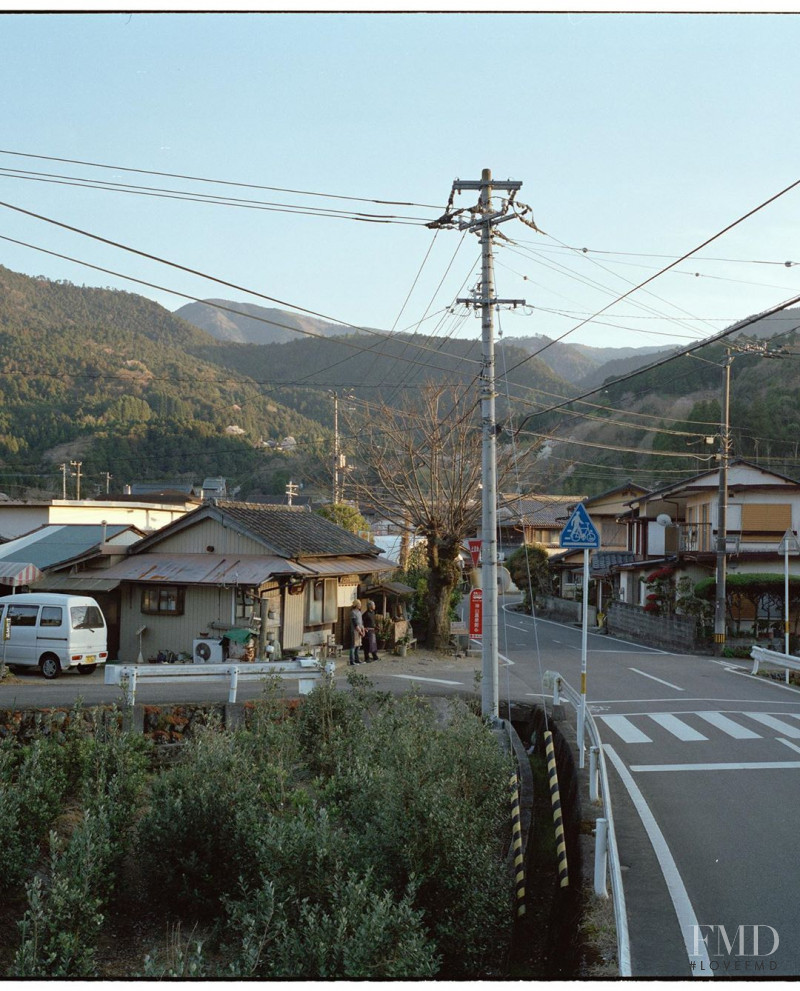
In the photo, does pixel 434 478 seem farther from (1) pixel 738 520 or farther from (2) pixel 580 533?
(1) pixel 738 520

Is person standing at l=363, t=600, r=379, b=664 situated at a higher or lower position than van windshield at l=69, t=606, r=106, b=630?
lower

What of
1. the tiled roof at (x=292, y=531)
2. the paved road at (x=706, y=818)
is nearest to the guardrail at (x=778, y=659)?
the paved road at (x=706, y=818)

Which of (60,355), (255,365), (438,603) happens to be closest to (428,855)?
(438,603)

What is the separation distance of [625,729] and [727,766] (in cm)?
309

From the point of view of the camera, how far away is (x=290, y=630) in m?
24.7

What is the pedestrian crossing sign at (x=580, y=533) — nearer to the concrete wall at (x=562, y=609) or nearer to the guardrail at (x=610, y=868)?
the guardrail at (x=610, y=868)

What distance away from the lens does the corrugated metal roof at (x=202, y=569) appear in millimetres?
23156

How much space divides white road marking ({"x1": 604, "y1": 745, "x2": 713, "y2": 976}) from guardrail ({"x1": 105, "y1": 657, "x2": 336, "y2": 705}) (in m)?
6.39

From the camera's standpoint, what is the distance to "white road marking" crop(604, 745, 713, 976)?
19.7ft

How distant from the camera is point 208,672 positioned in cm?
1688

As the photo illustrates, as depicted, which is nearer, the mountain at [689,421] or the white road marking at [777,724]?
the white road marking at [777,724]

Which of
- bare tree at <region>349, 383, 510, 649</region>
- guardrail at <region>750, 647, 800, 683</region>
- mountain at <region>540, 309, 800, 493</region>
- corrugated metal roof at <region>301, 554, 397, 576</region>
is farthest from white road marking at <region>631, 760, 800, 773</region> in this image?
mountain at <region>540, 309, 800, 493</region>

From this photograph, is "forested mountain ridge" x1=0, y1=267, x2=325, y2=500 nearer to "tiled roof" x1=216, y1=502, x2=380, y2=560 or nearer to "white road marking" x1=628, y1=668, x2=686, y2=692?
"tiled roof" x1=216, y1=502, x2=380, y2=560

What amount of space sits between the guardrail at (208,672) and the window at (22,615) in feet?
19.9
